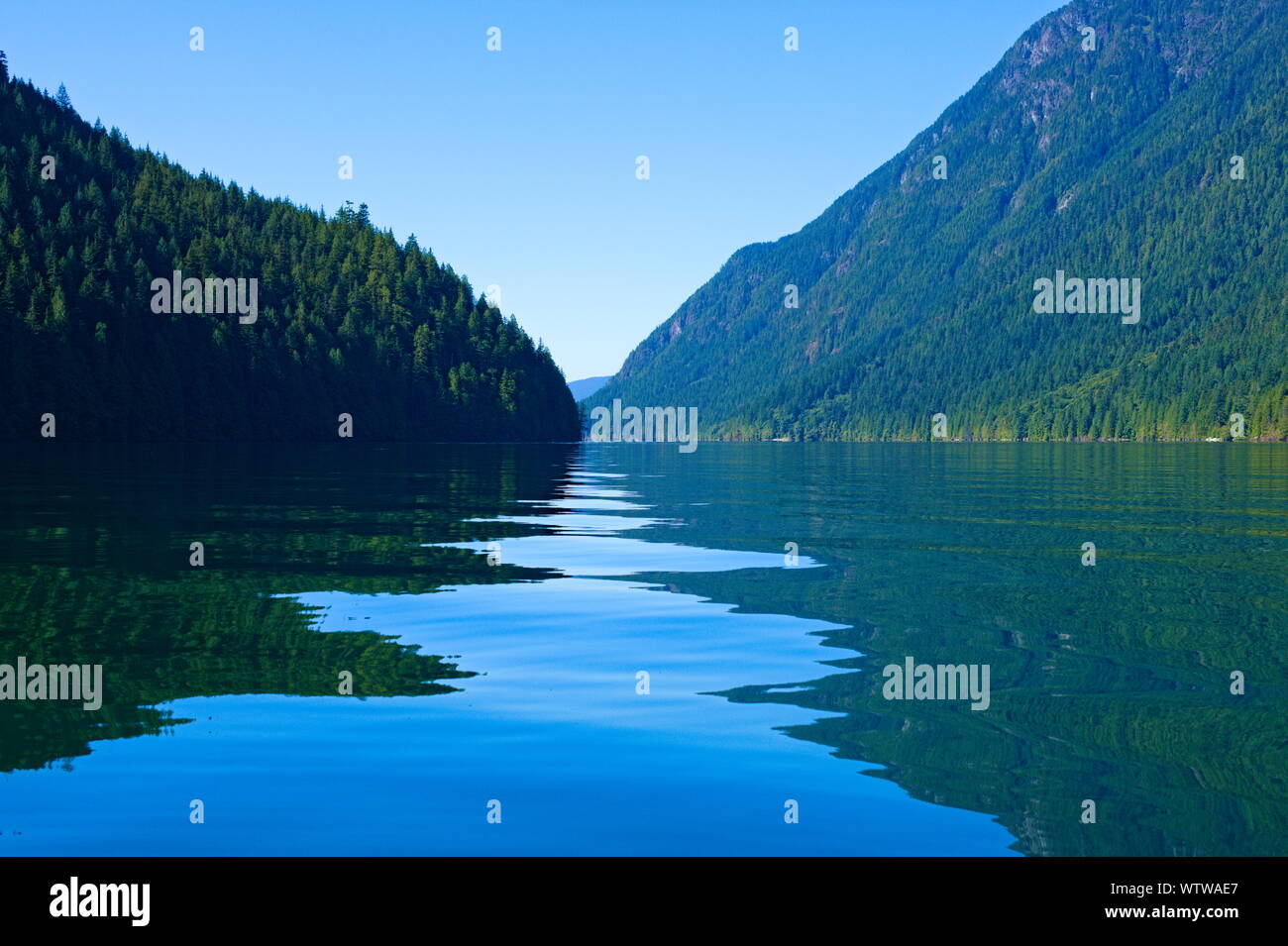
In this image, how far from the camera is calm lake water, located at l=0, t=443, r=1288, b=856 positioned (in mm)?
10594

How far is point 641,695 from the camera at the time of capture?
15422 millimetres

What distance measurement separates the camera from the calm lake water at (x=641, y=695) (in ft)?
34.8

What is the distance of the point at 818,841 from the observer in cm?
1012

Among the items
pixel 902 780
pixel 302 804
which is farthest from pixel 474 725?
pixel 902 780

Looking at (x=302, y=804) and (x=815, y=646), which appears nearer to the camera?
(x=302, y=804)

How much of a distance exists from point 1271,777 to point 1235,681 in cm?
432

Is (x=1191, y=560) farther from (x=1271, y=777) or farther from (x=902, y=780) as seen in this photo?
(x=902, y=780)
